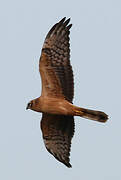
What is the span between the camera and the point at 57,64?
12.0 metres

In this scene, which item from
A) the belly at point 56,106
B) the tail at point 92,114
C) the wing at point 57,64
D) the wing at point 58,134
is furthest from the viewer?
the wing at point 58,134

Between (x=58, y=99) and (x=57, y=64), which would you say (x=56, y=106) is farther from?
(x=57, y=64)

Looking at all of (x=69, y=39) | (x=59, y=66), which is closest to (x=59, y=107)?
(x=59, y=66)

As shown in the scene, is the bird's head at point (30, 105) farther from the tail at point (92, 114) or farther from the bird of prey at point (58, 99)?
the tail at point (92, 114)

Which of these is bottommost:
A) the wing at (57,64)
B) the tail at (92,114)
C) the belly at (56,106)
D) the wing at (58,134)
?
the wing at (58,134)

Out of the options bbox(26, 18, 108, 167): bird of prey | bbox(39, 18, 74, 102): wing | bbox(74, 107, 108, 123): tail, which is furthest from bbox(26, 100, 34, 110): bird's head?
bbox(74, 107, 108, 123): tail

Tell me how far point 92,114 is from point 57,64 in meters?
1.64

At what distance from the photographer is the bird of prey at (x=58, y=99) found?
11.6 m

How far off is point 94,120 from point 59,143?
1582 millimetres

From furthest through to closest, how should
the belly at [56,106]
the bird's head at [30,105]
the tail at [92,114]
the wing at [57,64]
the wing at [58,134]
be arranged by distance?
the wing at [58,134]
the bird's head at [30,105]
the wing at [57,64]
the belly at [56,106]
the tail at [92,114]

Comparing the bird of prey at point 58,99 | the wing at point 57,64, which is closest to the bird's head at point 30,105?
the bird of prey at point 58,99

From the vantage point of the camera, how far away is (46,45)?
1207 cm

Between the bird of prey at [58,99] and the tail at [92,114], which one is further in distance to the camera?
the bird of prey at [58,99]

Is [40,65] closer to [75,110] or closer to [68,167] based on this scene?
[75,110]
